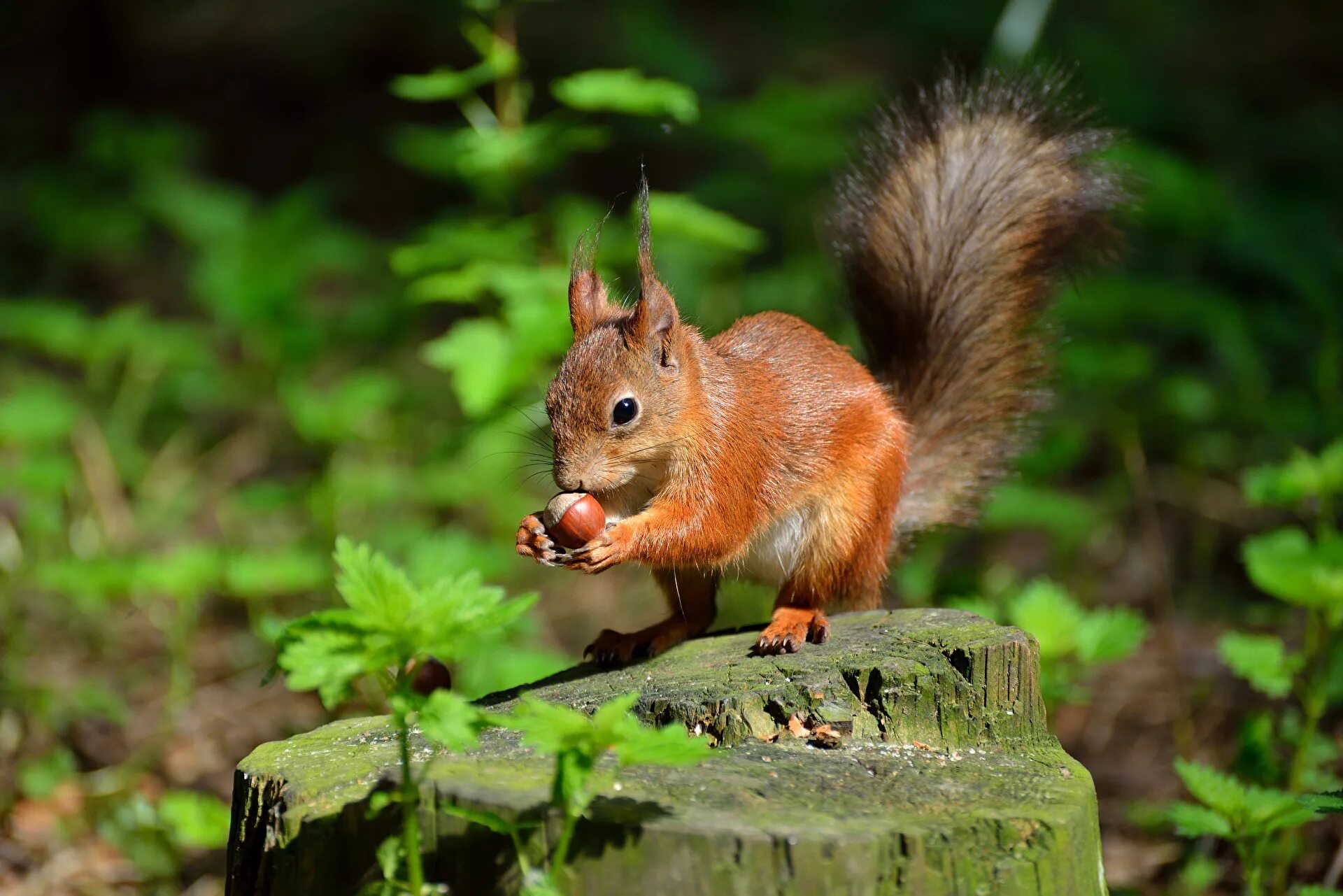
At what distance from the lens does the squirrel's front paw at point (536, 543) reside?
1906 millimetres

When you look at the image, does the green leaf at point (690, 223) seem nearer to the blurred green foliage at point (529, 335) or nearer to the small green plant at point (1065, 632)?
the blurred green foliage at point (529, 335)

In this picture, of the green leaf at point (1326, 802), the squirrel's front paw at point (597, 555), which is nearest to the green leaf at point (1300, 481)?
the green leaf at point (1326, 802)

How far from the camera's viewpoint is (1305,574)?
229 centimetres

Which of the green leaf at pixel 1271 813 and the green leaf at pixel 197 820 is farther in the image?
the green leaf at pixel 197 820

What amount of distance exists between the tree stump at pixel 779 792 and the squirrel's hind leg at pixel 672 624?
0.20 metres

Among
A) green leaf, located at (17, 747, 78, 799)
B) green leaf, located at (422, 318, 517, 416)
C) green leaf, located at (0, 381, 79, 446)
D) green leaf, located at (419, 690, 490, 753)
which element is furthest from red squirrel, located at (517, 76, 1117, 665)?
green leaf, located at (0, 381, 79, 446)

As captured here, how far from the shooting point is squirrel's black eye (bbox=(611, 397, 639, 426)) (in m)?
2.00

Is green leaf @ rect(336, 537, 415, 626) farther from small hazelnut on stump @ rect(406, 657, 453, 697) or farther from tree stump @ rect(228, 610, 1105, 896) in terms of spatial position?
small hazelnut on stump @ rect(406, 657, 453, 697)

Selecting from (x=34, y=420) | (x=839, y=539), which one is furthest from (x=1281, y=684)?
(x=34, y=420)

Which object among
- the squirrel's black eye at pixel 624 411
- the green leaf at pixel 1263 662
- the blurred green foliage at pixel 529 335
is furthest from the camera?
the blurred green foliage at pixel 529 335

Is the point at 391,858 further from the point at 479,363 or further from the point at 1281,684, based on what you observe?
the point at 1281,684

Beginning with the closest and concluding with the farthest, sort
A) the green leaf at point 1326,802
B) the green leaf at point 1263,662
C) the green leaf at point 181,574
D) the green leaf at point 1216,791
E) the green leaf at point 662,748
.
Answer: the green leaf at point 662,748 → the green leaf at point 1326,802 → the green leaf at point 1216,791 → the green leaf at point 1263,662 → the green leaf at point 181,574

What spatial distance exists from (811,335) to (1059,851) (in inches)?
43.6

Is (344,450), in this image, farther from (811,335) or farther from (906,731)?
(906,731)
